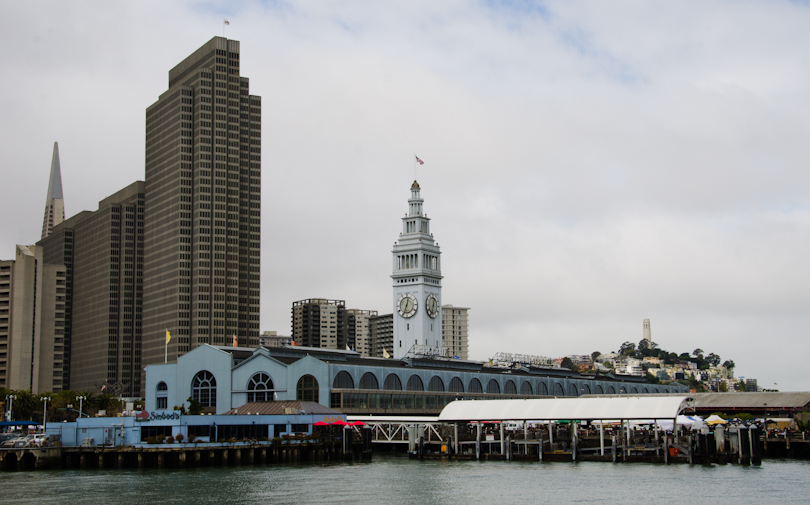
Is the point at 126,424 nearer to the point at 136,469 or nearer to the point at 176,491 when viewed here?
the point at 136,469

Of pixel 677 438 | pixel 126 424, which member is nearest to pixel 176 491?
pixel 126 424

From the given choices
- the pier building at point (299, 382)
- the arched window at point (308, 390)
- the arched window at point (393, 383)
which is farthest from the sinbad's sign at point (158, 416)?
the arched window at point (393, 383)

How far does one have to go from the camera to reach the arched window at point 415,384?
5856 inches

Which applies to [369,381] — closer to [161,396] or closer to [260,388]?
[260,388]

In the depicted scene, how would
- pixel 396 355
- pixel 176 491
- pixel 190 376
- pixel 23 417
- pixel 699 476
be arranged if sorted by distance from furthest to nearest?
pixel 396 355 → pixel 23 417 → pixel 190 376 → pixel 699 476 → pixel 176 491

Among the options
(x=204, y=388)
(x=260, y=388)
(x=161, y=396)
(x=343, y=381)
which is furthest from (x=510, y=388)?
(x=161, y=396)

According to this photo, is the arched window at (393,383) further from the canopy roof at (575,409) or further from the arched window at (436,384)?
the canopy roof at (575,409)

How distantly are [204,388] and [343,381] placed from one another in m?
21.1

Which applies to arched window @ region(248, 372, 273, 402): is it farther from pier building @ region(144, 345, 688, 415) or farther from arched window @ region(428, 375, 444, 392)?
arched window @ region(428, 375, 444, 392)

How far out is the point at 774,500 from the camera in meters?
71.9

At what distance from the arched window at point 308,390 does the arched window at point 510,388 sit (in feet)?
175

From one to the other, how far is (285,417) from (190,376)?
89.9ft

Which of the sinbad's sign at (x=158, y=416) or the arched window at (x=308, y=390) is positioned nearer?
the sinbad's sign at (x=158, y=416)

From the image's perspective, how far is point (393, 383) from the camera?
475 ft
